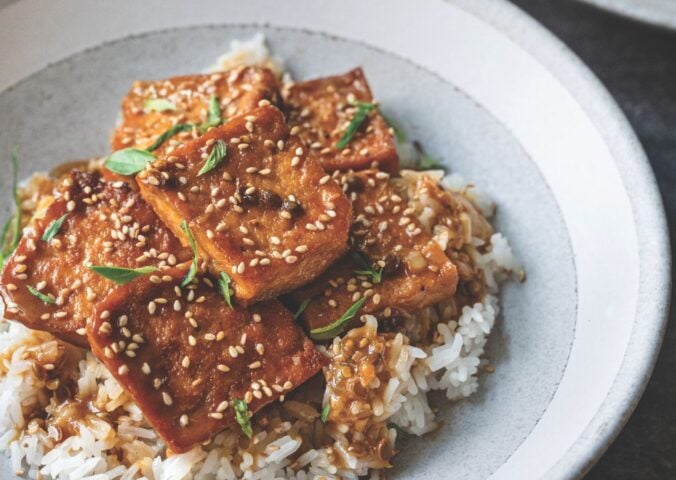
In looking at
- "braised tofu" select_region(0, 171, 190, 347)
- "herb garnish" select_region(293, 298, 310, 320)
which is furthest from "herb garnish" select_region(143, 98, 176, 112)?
"herb garnish" select_region(293, 298, 310, 320)

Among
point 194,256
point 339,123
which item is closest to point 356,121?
point 339,123

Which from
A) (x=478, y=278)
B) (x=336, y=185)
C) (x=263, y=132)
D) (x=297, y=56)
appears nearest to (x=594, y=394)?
(x=478, y=278)

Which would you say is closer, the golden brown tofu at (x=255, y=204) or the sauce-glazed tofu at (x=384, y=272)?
the golden brown tofu at (x=255, y=204)

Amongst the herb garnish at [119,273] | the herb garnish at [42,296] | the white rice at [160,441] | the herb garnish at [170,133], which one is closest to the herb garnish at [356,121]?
the herb garnish at [170,133]

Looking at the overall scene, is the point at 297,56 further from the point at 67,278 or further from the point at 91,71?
the point at 67,278

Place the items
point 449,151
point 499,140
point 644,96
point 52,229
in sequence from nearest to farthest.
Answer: point 52,229
point 499,140
point 449,151
point 644,96

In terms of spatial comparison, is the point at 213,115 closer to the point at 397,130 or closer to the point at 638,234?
the point at 397,130

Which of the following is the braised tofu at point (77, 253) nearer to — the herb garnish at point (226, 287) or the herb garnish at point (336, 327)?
the herb garnish at point (226, 287)
